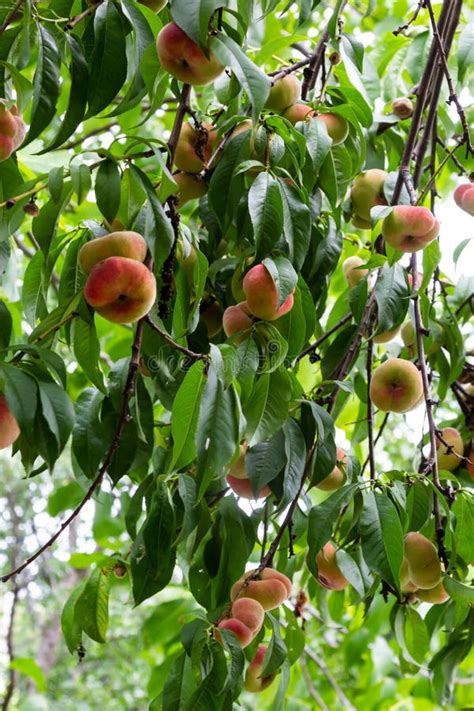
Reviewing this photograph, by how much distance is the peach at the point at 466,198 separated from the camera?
50.5 inches

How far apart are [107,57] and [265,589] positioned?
0.59 meters

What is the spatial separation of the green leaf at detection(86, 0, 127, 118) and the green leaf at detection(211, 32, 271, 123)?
0.10 metres

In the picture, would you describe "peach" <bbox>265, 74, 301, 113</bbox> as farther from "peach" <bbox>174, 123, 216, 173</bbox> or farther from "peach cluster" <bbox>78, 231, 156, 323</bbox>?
"peach cluster" <bbox>78, 231, 156, 323</bbox>

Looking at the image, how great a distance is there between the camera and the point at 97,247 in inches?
32.6

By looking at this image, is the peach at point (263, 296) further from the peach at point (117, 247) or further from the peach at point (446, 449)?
the peach at point (446, 449)

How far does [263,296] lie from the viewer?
882 mm

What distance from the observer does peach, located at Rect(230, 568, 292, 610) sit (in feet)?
3.25

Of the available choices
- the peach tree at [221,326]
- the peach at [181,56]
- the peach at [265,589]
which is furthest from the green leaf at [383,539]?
the peach at [181,56]

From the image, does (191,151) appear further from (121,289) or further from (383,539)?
(383,539)

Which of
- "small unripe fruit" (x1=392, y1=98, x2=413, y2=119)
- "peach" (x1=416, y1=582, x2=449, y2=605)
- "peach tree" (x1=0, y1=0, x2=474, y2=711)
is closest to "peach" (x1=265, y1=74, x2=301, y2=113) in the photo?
"peach tree" (x1=0, y1=0, x2=474, y2=711)

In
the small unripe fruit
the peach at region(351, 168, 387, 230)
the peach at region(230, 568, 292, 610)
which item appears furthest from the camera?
the small unripe fruit

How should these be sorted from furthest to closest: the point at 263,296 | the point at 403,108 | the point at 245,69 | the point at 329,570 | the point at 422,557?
the point at 403,108 < the point at 329,570 < the point at 422,557 < the point at 263,296 < the point at 245,69

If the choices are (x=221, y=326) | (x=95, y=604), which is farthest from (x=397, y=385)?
(x=95, y=604)

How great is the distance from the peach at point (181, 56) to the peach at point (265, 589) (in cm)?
55
